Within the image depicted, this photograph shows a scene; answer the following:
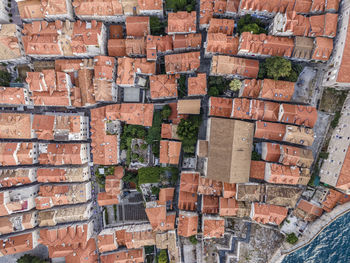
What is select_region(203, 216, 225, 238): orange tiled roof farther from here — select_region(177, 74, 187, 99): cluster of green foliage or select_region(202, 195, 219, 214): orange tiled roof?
select_region(177, 74, 187, 99): cluster of green foliage

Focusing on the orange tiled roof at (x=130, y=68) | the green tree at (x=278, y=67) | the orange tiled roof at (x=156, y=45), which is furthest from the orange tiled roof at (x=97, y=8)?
the green tree at (x=278, y=67)

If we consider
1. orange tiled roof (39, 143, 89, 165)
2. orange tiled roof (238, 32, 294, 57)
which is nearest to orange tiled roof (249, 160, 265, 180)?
orange tiled roof (238, 32, 294, 57)

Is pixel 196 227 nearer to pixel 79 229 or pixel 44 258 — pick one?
pixel 79 229

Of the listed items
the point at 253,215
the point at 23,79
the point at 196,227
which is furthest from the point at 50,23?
the point at 253,215

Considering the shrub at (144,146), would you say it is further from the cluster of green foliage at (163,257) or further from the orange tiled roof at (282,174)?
the orange tiled roof at (282,174)

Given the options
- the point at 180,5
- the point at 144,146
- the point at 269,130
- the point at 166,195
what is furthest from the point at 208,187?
the point at 180,5
